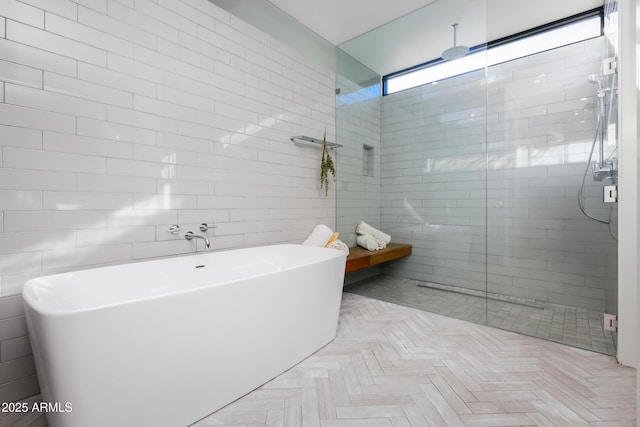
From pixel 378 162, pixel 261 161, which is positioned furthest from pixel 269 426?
pixel 378 162

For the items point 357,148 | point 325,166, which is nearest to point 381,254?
point 325,166

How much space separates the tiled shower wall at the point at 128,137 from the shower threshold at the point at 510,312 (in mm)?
1391

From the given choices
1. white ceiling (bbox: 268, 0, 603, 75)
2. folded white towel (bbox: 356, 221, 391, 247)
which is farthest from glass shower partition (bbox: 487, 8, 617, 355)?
folded white towel (bbox: 356, 221, 391, 247)

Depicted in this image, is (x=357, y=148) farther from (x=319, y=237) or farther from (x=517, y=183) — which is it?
(x=517, y=183)

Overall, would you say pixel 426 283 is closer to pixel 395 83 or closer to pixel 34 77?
pixel 395 83

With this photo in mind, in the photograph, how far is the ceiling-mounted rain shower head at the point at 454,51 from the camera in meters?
2.84

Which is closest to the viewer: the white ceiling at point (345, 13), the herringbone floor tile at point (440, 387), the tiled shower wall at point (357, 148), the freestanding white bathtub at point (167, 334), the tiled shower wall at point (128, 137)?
the freestanding white bathtub at point (167, 334)

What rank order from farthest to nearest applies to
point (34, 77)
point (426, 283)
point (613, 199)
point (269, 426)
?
point (426, 283)
point (613, 199)
point (34, 77)
point (269, 426)

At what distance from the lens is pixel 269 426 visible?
Answer: 4.71 ft

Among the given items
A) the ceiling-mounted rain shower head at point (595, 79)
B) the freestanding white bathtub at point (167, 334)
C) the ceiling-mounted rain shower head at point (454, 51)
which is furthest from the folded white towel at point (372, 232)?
the ceiling-mounted rain shower head at point (595, 79)

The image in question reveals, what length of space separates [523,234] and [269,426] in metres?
2.45

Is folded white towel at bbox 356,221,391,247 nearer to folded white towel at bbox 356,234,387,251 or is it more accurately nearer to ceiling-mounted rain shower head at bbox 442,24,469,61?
folded white towel at bbox 356,234,387,251

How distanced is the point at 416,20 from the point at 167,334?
3.44m

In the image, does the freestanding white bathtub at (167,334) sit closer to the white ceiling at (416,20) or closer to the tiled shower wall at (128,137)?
the tiled shower wall at (128,137)
